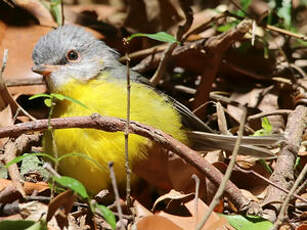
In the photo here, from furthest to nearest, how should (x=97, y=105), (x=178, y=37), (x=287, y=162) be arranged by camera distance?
(x=178, y=37) → (x=287, y=162) → (x=97, y=105)

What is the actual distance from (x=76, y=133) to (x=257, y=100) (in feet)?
7.02

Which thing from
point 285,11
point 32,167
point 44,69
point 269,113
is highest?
point 285,11

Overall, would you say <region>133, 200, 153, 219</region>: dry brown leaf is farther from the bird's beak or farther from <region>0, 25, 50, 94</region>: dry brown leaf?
<region>0, 25, 50, 94</region>: dry brown leaf

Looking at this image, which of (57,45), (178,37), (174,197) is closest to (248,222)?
(174,197)

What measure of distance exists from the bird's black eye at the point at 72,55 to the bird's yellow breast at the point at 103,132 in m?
0.29

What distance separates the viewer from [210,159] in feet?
14.2

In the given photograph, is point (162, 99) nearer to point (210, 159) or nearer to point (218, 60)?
point (210, 159)

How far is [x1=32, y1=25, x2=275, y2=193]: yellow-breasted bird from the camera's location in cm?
354

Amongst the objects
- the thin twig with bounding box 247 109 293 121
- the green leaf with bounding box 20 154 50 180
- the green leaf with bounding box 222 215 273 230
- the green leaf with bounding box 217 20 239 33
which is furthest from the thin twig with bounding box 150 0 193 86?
the green leaf with bounding box 222 215 273 230

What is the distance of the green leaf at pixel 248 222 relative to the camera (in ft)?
9.86

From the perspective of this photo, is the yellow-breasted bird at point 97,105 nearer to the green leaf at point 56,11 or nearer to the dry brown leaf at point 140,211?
the dry brown leaf at point 140,211

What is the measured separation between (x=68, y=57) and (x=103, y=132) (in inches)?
33.8

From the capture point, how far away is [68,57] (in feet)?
13.7

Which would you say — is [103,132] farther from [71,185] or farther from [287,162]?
[287,162]
